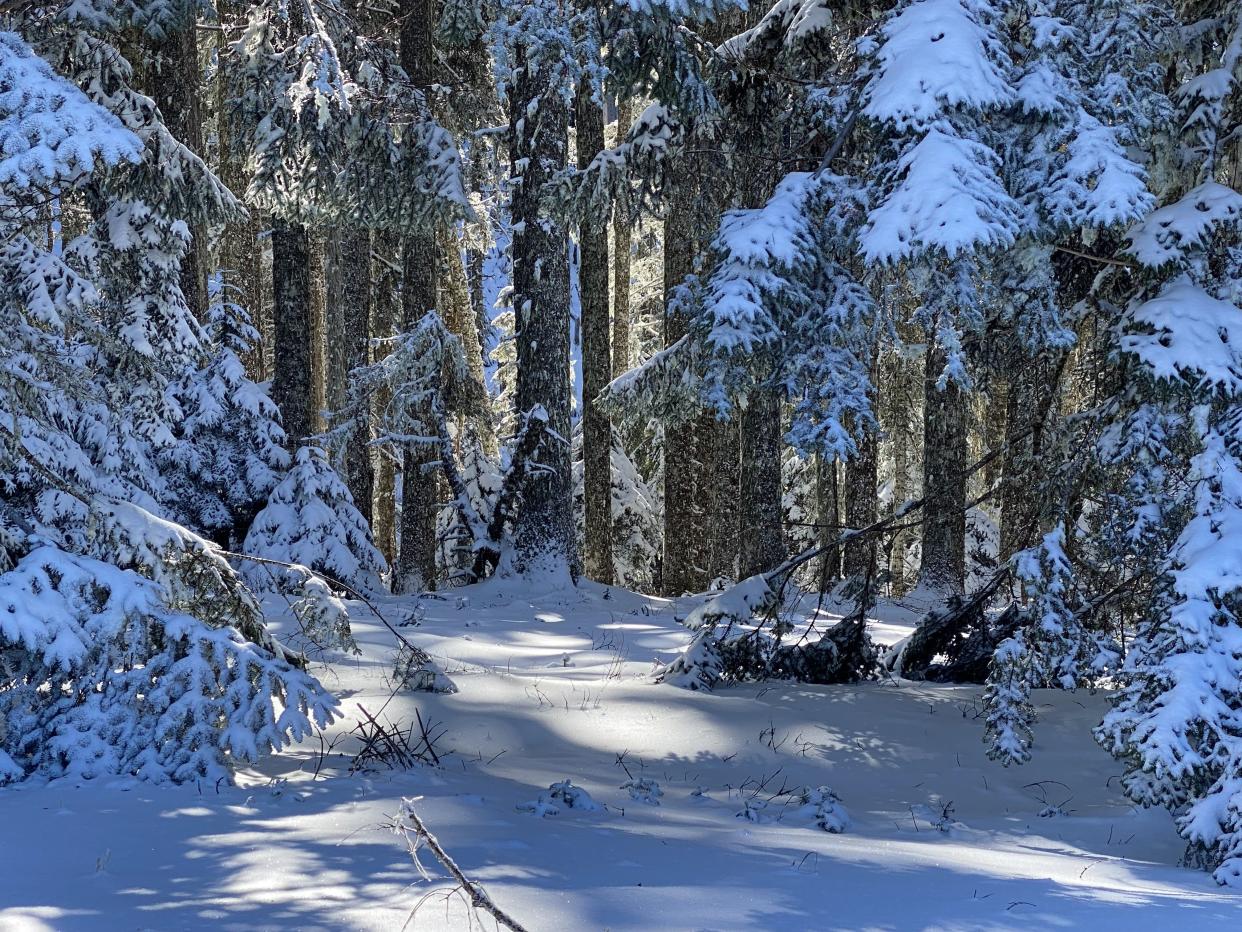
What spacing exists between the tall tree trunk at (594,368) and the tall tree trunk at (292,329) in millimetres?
3943

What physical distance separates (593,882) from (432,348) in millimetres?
9919

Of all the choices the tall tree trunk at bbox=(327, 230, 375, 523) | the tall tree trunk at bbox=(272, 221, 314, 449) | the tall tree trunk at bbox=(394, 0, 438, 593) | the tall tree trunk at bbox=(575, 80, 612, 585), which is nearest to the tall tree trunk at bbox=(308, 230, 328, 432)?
the tall tree trunk at bbox=(327, 230, 375, 523)

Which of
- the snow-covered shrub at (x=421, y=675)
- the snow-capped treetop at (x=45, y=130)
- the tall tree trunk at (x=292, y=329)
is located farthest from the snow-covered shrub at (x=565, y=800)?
the tall tree trunk at (x=292, y=329)

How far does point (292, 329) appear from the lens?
48.3 ft

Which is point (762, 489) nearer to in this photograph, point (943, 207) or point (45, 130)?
point (943, 207)

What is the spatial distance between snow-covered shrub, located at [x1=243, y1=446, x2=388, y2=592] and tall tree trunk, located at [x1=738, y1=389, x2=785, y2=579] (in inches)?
180

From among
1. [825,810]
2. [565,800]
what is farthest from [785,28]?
[565,800]

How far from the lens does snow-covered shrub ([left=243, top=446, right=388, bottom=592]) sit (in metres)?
12.8

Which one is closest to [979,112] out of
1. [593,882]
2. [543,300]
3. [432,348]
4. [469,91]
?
[593,882]

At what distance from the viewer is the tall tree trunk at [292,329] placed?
14.7 metres

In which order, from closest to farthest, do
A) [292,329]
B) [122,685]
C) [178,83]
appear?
[122,685]
[178,83]
[292,329]

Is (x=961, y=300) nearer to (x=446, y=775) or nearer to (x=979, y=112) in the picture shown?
(x=979, y=112)

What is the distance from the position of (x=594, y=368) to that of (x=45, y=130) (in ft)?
38.4

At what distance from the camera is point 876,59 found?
6.57 metres
